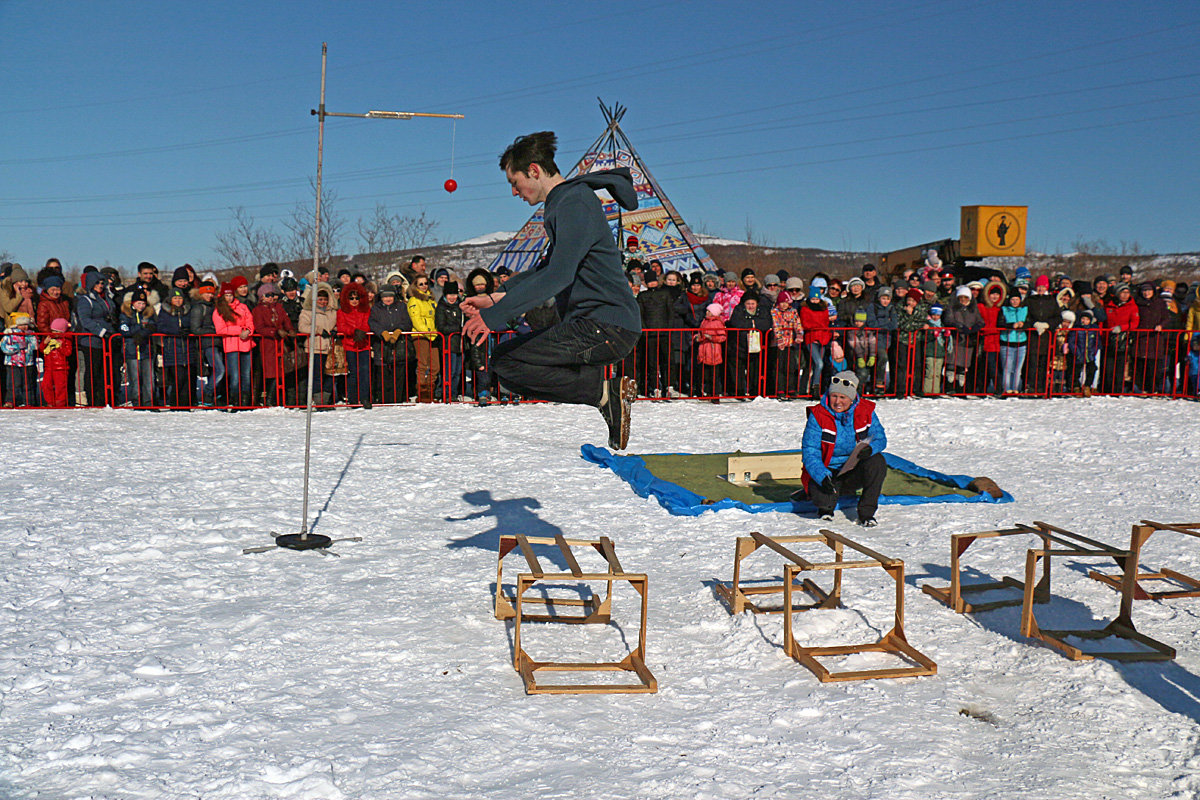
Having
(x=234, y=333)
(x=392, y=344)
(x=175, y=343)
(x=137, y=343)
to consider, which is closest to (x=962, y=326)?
(x=392, y=344)

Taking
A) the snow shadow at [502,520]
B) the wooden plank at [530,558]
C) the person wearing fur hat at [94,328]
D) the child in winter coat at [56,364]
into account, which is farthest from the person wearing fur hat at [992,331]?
the child in winter coat at [56,364]

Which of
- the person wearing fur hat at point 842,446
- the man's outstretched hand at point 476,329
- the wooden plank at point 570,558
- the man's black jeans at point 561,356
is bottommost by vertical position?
the wooden plank at point 570,558

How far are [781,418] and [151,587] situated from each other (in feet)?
27.3

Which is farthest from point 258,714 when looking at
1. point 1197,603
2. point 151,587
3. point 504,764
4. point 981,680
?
A: point 1197,603

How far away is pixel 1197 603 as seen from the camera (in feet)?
17.8

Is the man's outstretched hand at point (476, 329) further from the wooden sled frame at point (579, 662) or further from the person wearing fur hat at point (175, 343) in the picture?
the person wearing fur hat at point (175, 343)

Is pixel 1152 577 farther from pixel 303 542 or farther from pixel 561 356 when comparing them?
pixel 303 542

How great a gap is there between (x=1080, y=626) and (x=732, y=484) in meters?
3.77

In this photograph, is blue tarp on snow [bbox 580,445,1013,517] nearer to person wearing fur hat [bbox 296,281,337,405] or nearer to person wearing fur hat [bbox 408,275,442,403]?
person wearing fur hat [bbox 408,275,442,403]

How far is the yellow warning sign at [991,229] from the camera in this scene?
70.8 ft

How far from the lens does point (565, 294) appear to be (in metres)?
4.37

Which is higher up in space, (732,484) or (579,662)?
(732,484)

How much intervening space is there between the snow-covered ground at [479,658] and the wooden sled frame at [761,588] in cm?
11

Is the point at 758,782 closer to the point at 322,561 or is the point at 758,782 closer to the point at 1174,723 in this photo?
the point at 1174,723
